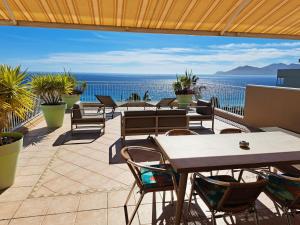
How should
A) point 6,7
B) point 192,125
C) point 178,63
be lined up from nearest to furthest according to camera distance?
point 6,7 < point 192,125 < point 178,63

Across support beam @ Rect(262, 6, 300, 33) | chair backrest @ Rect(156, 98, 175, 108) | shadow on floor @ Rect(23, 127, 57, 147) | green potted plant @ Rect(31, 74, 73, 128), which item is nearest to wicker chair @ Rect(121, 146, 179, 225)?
shadow on floor @ Rect(23, 127, 57, 147)

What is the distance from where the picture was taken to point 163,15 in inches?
178

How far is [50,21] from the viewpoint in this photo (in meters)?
4.81

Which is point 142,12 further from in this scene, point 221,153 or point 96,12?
point 221,153

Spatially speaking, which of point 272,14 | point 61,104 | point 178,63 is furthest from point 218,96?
point 178,63

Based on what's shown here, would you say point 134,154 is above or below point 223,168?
below

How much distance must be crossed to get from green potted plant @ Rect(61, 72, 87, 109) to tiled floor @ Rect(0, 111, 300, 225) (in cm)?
430

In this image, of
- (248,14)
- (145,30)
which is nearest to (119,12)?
(145,30)

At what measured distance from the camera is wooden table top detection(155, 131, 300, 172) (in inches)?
78.0

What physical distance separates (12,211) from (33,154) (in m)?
1.87

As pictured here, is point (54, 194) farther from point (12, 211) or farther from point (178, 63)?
point (178, 63)

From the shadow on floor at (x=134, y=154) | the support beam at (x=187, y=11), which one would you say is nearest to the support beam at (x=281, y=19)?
the support beam at (x=187, y=11)

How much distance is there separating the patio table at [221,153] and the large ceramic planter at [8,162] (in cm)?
189

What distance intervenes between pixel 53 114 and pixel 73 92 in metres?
2.96
